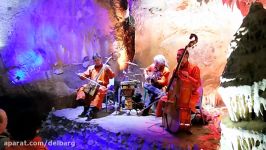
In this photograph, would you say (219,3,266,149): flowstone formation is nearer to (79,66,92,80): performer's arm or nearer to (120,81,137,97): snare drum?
(120,81,137,97): snare drum

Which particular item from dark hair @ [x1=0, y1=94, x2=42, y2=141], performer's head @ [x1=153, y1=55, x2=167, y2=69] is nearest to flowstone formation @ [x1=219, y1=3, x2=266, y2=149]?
performer's head @ [x1=153, y1=55, x2=167, y2=69]

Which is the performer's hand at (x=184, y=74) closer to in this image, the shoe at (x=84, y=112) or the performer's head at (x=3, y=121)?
the shoe at (x=84, y=112)

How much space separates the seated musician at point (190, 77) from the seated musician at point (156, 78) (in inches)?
7.1

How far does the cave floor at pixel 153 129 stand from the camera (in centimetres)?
503

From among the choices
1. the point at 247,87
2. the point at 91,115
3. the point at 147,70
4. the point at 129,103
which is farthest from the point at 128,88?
the point at 247,87

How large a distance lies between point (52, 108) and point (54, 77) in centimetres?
52

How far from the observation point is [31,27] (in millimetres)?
6422

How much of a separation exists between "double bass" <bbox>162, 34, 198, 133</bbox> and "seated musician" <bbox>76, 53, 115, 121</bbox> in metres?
1.13

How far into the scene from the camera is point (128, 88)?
5695 millimetres

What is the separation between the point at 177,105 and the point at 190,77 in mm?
444

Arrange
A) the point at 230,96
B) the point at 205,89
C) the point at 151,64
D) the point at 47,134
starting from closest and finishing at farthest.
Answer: the point at 230,96 → the point at 205,89 → the point at 151,64 → the point at 47,134

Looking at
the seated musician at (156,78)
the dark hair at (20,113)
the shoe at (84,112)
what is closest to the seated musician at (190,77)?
the seated musician at (156,78)

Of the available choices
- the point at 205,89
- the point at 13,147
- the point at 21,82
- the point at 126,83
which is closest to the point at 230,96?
the point at 205,89

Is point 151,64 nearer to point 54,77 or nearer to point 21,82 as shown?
point 54,77
